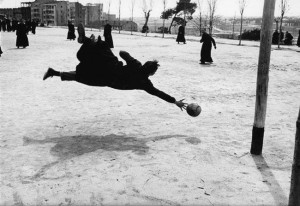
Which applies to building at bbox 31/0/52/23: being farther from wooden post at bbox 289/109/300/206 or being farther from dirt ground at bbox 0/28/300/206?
wooden post at bbox 289/109/300/206

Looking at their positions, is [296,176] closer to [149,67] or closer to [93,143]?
[149,67]

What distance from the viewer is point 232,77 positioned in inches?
425

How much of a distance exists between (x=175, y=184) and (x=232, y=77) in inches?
310

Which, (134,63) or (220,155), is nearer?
(220,155)

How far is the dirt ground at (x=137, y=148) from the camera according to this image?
131 inches

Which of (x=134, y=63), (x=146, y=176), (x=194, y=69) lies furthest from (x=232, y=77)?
(x=146, y=176)

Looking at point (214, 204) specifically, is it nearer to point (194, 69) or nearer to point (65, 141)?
point (65, 141)

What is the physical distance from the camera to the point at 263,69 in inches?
159

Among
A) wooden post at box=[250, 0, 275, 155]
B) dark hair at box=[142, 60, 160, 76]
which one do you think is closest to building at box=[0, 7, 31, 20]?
dark hair at box=[142, 60, 160, 76]

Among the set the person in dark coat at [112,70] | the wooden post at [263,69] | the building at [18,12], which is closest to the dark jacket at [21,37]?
the person in dark coat at [112,70]

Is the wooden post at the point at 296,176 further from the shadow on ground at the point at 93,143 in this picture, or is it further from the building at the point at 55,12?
the building at the point at 55,12

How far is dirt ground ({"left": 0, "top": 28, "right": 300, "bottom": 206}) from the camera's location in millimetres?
3334

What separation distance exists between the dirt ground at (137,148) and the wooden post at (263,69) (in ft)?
1.12

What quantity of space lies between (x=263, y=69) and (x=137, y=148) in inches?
77.2
